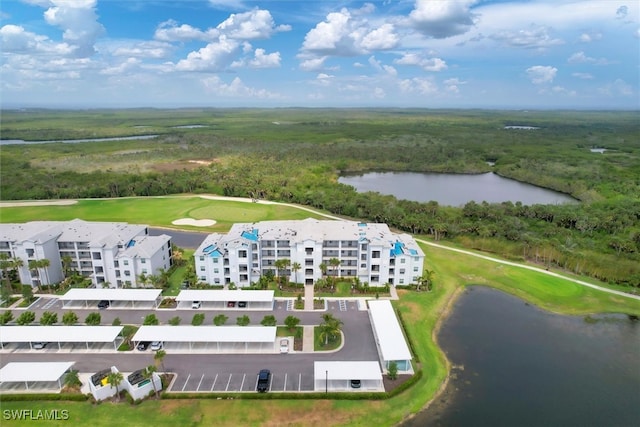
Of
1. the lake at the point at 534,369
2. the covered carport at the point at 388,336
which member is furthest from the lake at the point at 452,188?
the covered carport at the point at 388,336

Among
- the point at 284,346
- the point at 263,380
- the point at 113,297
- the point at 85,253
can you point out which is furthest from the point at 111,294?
the point at 263,380

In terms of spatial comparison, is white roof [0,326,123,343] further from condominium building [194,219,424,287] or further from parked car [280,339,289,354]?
parked car [280,339,289,354]

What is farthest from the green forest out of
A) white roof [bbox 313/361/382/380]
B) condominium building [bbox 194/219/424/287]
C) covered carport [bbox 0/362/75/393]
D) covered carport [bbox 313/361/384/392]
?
covered carport [bbox 0/362/75/393]

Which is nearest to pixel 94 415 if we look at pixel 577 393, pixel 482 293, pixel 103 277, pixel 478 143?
pixel 103 277

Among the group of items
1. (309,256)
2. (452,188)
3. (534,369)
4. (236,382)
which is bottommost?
(534,369)

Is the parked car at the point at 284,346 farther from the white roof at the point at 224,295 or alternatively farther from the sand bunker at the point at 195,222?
the sand bunker at the point at 195,222

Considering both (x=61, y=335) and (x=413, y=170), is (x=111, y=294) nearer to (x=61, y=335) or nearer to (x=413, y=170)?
(x=61, y=335)
